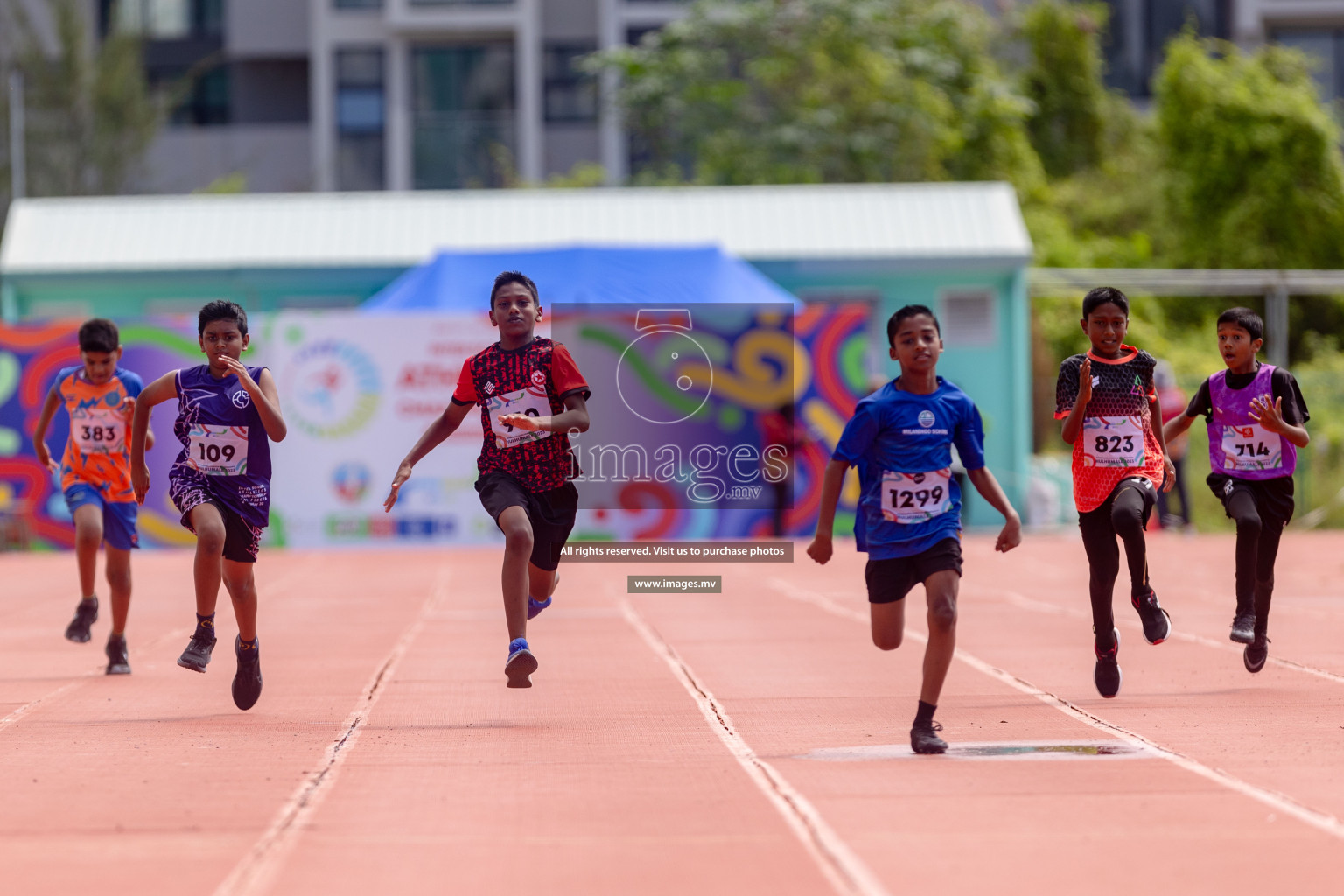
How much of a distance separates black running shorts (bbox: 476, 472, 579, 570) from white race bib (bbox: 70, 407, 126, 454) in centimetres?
270

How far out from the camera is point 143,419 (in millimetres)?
8977

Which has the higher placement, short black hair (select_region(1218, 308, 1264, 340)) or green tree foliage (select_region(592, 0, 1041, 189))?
green tree foliage (select_region(592, 0, 1041, 189))

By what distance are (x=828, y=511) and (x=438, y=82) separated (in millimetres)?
42504

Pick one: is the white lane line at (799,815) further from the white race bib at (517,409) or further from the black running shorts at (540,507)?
the white race bib at (517,409)

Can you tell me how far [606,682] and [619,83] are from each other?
35.2 m

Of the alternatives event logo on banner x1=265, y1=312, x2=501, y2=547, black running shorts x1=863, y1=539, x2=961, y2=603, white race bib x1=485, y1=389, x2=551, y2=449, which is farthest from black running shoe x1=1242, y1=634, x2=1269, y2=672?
event logo on banner x1=265, y1=312, x2=501, y2=547

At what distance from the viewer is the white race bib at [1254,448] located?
9.73 metres

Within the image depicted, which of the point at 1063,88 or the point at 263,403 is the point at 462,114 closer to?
the point at 1063,88

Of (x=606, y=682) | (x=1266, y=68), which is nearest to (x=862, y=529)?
(x=606, y=682)

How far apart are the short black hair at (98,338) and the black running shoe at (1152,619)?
Result: 5.78m

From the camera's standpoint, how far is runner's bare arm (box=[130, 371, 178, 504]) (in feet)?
29.1

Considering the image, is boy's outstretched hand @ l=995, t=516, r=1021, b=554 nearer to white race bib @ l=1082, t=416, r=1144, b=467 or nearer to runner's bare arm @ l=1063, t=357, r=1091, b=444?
runner's bare arm @ l=1063, t=357, r=1091, b=444

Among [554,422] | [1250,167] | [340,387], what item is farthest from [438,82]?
[554,422]

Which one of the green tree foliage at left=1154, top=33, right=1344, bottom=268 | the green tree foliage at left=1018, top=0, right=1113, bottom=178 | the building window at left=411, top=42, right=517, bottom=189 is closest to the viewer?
the green tree foliage at left=1154, top=33, right=1344, bottom=268
